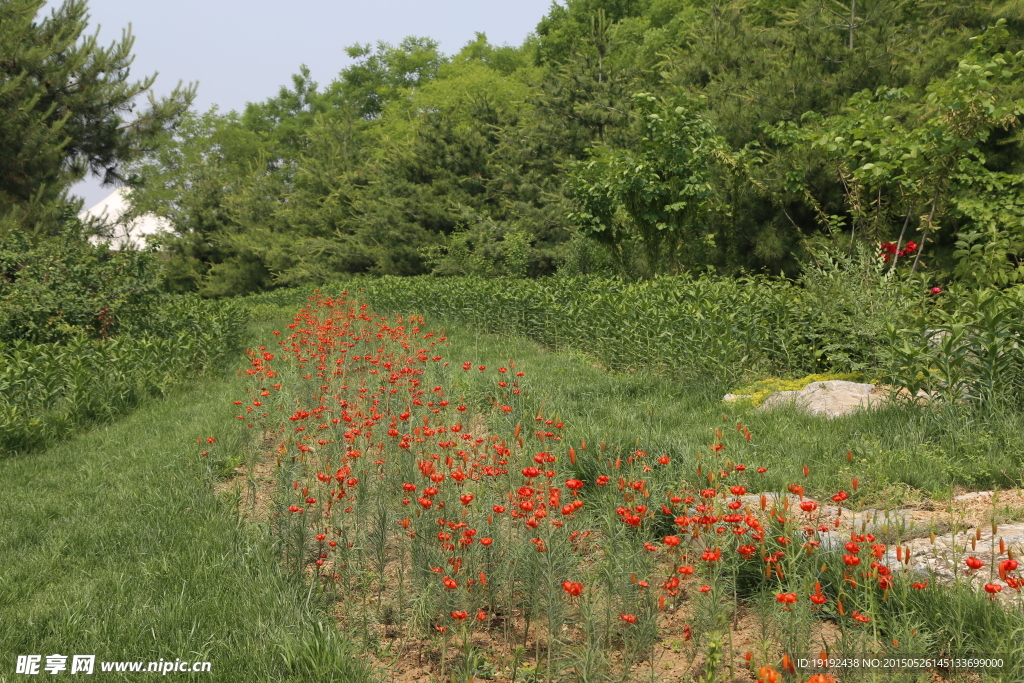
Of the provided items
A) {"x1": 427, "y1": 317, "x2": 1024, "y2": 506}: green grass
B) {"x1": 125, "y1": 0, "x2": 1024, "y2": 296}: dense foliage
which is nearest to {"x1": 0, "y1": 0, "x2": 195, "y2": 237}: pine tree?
{"x1": 125, "y1": 0, "x2": 1024, "y2": 296}: dense foliage

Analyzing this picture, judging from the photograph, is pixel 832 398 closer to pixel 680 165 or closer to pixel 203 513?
pixel 203 513

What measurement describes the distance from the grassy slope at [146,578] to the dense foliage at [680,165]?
726 cm

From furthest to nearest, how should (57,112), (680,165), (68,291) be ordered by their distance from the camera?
(57,112) → (680,165) → (68,291)

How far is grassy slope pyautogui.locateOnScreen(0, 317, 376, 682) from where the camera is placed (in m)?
2.88

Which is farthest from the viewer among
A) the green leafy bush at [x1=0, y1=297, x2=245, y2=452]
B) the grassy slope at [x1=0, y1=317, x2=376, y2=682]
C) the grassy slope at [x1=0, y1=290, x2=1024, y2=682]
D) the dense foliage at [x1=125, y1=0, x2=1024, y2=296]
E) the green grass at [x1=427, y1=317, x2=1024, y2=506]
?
the dense foliage at [x1=125, y1=0, x2=1024, y2=296]

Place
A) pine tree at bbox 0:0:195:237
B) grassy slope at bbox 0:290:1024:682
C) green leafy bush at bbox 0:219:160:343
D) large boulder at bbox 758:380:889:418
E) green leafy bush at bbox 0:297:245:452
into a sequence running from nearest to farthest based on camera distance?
1. grassy slope at bbox 0:290:1024:682
2. large boulder at bbox 758:380:889:418
3. green leafy bush at bbox 0:297:245:452
4. green leafy bush at bbox 0:219:160:343
5. pine tree at bbox 0:0:195:237

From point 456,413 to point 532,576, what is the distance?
299 cm

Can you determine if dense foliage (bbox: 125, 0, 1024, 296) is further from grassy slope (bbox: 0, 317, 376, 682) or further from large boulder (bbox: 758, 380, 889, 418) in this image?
grassy slope (bbox: 0, 317, 376, 682)

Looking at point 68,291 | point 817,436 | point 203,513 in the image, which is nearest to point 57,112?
point 68,291

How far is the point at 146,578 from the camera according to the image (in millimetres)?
3578

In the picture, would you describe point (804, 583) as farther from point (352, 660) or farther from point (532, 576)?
point (352, 660)

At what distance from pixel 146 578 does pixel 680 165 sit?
10.2 meters

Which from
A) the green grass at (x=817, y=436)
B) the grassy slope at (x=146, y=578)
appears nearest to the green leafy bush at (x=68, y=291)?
the grassy slope at (x=146, y=578)

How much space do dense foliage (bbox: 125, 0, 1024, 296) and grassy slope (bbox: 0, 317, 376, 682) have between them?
726 centimetres
